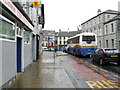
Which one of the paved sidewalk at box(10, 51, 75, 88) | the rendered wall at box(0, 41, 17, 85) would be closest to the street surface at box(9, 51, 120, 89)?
the paved sidewalk at box(10, 51, 75, 88)

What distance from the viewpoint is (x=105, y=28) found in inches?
1278

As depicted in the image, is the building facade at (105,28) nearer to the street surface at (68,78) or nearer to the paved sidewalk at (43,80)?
the street surface at (68,78)

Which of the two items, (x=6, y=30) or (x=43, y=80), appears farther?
(x=43, y=80)

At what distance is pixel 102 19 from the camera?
3378cm

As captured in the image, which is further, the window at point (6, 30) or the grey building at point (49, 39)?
the grey building at point (49, 39)

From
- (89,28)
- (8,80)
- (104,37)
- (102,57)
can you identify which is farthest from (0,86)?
(89,28)

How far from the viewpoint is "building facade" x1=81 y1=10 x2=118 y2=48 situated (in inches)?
1143

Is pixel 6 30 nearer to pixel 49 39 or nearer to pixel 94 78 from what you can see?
pixel 94 78

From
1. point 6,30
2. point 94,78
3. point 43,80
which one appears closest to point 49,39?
point 94,78

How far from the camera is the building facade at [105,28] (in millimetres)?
29031

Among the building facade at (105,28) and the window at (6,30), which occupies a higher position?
the building facade at (105,28)

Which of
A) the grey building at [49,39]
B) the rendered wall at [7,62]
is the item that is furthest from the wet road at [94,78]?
the grey building at [49,39]

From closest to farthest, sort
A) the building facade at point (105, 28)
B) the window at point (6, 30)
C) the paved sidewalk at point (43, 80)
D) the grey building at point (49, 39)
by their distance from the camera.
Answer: the window at point (6, 30)
the paved sidewalk at point (43, 80)
the grey building at point (49, 39)
the building facade at point (105, 28)

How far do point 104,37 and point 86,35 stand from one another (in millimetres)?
15343
